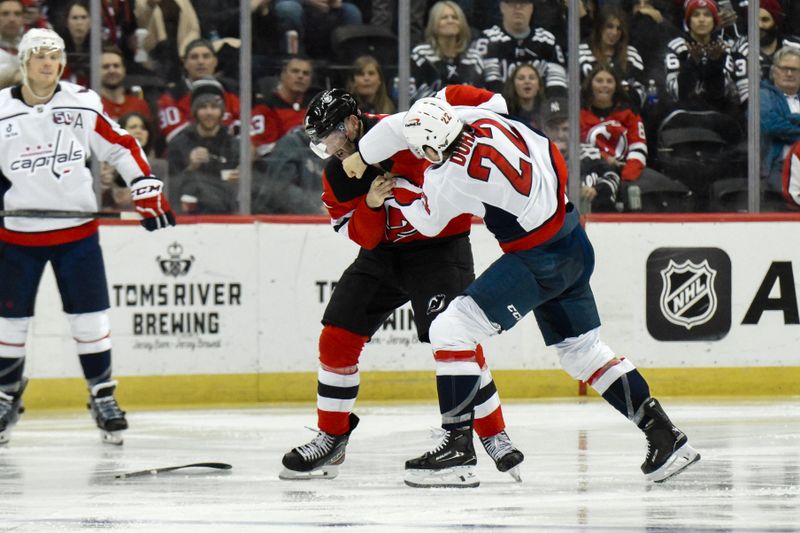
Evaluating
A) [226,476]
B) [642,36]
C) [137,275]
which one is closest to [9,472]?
[226,476]

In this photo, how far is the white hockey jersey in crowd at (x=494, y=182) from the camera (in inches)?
178

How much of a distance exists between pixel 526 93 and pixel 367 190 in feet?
13.1

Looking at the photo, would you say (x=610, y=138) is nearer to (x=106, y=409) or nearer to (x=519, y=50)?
(x=519, y=50)

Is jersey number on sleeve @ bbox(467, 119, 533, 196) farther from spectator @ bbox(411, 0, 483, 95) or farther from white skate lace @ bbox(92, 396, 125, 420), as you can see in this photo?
spectator @ bbox(411, 0, 483, 95)

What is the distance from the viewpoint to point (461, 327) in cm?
465

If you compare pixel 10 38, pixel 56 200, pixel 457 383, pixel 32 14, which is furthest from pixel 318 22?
pixel 457 383

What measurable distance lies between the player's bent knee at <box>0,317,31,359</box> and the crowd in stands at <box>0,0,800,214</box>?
227 cm

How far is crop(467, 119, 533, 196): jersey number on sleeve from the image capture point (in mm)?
4504

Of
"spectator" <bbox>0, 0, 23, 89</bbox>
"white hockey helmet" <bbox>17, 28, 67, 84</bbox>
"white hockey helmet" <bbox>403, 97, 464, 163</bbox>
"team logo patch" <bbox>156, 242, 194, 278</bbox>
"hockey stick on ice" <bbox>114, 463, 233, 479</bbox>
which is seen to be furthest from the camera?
"spectator" <bbox>0, 0, 23, 89</bbox>

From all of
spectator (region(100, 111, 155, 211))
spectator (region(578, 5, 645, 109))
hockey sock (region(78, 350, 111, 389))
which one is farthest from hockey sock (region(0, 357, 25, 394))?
spectator (region(578, 5, 645, 109))

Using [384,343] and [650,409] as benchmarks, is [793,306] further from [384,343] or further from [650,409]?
[650,409]

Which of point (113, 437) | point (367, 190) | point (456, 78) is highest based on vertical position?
point (367, 190)

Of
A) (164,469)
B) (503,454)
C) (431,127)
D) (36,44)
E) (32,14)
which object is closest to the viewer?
(431,127)

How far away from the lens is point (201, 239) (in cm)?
767
